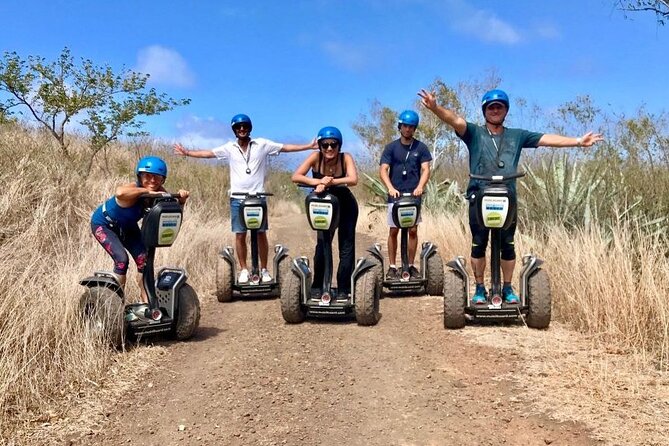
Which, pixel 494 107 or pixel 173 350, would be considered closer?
pixel 173 350

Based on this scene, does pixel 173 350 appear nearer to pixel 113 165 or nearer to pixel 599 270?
pixel 599 270

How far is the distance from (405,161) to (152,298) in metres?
3.66

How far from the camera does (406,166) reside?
7.20 m

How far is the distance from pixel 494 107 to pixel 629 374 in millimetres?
2588

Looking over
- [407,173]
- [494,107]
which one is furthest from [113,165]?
[494,107]

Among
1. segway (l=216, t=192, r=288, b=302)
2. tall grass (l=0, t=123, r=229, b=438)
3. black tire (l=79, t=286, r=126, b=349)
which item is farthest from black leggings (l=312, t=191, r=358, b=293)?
tall grass (l=0, t=123, r=229, b=438)

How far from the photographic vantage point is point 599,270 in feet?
16.2

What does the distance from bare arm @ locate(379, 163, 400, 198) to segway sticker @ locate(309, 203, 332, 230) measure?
1692 mm

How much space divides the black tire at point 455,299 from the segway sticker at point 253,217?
2.59 metres

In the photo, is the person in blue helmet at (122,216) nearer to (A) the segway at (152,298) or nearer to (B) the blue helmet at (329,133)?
(A) the segway at (152,298)

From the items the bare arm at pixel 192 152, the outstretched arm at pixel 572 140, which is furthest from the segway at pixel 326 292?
the bare arm at pixel 192 152

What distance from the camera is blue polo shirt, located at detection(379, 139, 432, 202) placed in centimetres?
719

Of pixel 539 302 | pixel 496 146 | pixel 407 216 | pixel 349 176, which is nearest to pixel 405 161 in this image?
pixel 407 216

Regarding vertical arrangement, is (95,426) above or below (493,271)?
below
